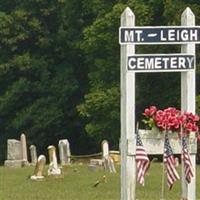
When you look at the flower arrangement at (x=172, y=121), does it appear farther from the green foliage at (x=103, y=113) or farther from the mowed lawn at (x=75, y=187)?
the green foliage at (x=103, y=113)

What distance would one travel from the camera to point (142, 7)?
39406mm

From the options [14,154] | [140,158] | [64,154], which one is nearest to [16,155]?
[14,154]

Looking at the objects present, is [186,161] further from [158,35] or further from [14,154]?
[14,154]

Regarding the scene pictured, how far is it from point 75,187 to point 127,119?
7.22m

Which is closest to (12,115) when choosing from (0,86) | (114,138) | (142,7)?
(0,86)

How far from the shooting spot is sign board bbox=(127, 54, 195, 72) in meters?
14.5

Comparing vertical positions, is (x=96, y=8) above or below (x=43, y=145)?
above

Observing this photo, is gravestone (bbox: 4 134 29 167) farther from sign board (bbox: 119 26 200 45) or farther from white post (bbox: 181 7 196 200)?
sign board (bbox: 119 26 200 45)

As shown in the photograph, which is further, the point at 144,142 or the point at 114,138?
the point at 114,138

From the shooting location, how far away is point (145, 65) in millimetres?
14477

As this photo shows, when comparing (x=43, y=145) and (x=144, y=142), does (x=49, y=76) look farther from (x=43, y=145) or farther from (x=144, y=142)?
(x=144, y=142)

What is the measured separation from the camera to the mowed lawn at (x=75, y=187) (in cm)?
1933

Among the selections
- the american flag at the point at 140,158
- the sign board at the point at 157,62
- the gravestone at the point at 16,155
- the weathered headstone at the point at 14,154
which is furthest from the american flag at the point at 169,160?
the weathered headstone at the point at 14,154

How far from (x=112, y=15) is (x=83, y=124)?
902cm
